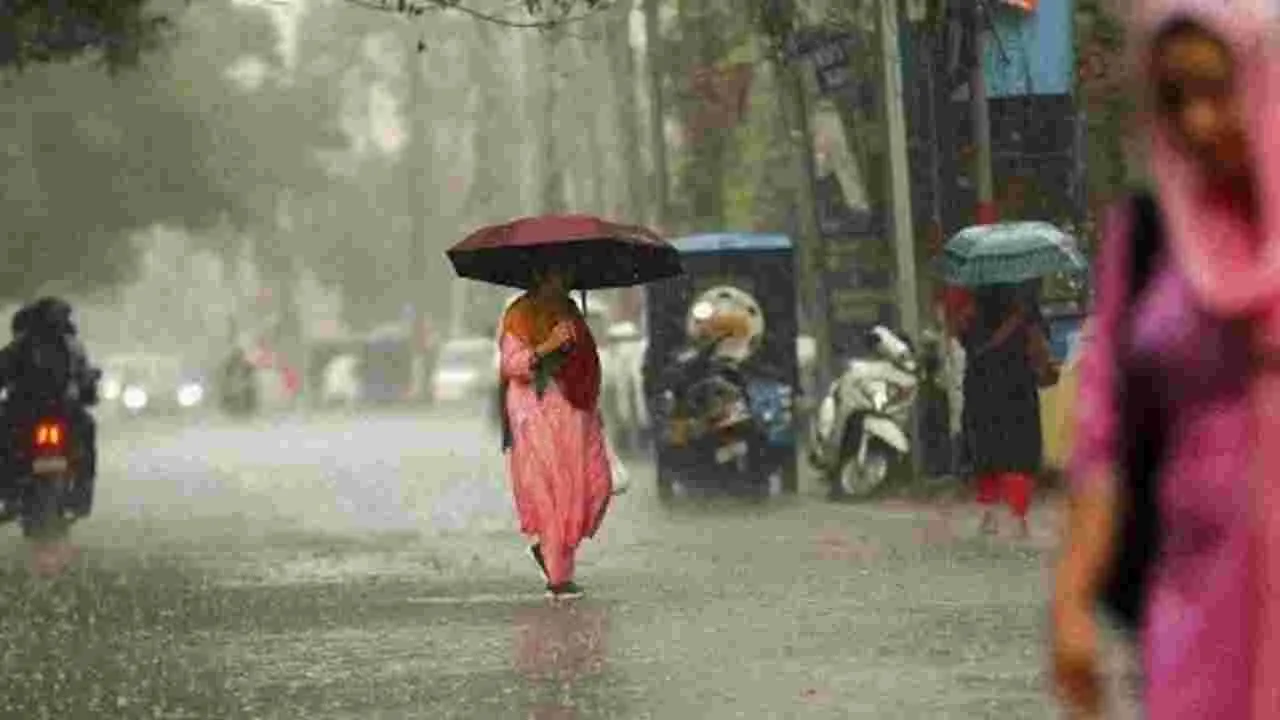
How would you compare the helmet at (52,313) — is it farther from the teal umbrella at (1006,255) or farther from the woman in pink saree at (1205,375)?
the woman in pink saree at (1205,375)

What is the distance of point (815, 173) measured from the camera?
109ft

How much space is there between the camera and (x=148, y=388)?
310ft

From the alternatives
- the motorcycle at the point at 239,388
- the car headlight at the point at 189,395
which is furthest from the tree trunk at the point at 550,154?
the car headlight at the point at 189,395

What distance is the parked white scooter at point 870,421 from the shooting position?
28219mm

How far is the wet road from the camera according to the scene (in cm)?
1259

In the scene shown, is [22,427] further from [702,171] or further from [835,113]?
[702,171]

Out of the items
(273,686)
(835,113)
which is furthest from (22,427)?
(273,686)

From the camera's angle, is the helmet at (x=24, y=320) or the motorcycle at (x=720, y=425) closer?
the helmet at (x=24, y=320)

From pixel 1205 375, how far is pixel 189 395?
9075 centimetres

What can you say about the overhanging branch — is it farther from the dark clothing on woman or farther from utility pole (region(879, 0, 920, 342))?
utility pole (region(879, 0, 920, 342))

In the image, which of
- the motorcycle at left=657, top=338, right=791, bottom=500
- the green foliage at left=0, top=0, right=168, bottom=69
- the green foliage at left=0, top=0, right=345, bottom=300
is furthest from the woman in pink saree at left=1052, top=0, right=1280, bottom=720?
the green foliage at left=0, top=0, right=345, bottom=300

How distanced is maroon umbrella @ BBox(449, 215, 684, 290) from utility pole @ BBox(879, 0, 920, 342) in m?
8.55

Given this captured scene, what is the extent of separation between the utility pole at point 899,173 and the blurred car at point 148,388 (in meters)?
59.7

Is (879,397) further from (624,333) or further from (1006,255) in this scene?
(624,333)
